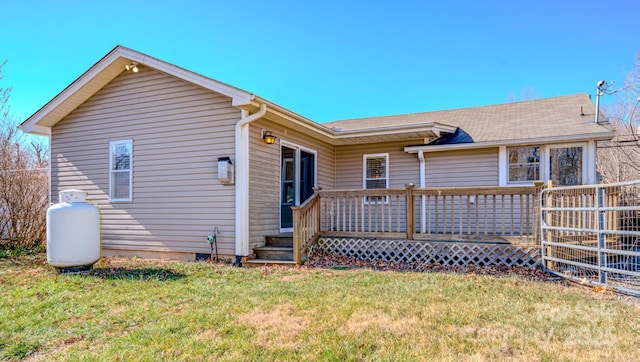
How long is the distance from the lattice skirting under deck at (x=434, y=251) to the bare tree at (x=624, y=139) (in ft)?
31.5

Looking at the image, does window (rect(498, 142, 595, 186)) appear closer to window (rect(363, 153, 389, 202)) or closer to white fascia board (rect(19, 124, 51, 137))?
window (rect(363, 153, 389, 202))

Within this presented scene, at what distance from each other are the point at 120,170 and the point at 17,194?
3395 mm

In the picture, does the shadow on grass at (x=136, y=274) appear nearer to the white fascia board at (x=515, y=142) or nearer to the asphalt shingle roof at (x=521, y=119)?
the asphalt shingle roof at (x=521, y=119)

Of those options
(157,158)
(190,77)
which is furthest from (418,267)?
(157,158)

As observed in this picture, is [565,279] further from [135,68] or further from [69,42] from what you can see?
[69,42]

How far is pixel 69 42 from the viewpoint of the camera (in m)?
12.0

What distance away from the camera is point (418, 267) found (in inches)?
254

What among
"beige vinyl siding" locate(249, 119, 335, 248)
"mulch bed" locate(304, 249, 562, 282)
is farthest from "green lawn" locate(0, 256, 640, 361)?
"beige vinyl siding" locate(249, 119, 335, 248)

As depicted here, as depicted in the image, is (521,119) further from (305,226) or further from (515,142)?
(305,226)

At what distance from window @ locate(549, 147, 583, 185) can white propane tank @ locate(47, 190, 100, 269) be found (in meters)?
9.14

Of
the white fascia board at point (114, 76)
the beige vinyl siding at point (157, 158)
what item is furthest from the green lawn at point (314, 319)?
the white fascia board at point (114, 76)

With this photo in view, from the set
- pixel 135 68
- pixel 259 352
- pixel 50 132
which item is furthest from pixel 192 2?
pixel 259 352

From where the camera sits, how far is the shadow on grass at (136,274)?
5.78m

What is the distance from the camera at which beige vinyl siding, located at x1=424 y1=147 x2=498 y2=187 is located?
874 cm
